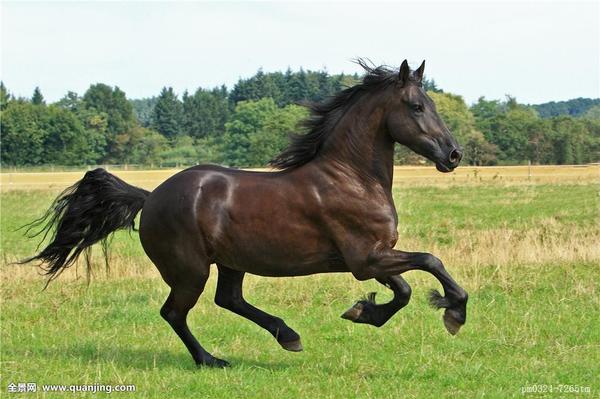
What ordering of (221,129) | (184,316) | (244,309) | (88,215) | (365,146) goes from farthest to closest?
(221,129), (88,215), (244,309), (184,316), (365,146)

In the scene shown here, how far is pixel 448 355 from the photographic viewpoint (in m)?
7.20

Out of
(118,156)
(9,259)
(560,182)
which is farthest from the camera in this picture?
(118,156)

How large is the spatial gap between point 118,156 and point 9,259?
257ft

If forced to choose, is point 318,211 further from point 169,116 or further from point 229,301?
point 169,116

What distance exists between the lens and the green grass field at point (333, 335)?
252 inches

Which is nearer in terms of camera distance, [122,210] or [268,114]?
[122,210]

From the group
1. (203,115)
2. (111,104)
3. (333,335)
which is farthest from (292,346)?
(203,115)

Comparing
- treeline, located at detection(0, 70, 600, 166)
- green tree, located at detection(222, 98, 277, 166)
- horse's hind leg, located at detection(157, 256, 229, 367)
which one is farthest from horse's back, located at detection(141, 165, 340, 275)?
green tree, located at detection(222, 98, 277, 166)

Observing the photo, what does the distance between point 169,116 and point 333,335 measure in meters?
103

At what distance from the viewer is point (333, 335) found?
26.6ft

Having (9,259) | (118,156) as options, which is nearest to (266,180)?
(9,259)

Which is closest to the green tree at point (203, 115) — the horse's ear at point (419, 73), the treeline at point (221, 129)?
the treeline at point (221, 129)

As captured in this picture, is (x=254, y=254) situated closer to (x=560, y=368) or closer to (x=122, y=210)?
(x=122, y=210)

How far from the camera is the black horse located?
6555 mm
